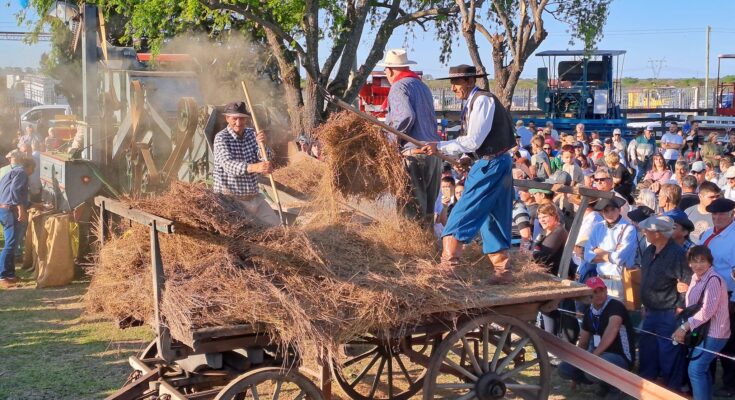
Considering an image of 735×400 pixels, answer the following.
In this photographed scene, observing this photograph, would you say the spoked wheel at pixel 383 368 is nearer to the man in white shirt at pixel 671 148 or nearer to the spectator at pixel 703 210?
the spectator at pixel 703 210

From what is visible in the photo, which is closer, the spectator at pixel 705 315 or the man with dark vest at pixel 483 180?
the man with dark vest at pixel 483 180

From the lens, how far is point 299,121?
1644 cm

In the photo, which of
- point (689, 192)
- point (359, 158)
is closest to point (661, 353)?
point (359, 158)

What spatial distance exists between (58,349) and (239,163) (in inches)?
126

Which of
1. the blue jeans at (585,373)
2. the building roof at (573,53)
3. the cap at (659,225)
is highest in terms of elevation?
the building roof at (573,53)

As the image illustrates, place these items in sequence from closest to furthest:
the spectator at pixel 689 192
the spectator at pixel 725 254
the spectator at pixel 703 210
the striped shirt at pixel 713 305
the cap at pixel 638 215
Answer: the striped shirt at pixel 713 305 < the spectator at pixel 725 254 < the spectator at pixel 703 210 < the cap at pixel 638 215 < the spectator at pixel 689 192

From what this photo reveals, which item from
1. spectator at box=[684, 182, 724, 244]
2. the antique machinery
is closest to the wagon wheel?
spectator at box=[684, 182, 724, 244]

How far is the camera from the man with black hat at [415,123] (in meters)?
6.37

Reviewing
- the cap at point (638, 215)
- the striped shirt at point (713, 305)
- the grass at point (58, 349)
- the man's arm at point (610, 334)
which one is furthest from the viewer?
the cap at point (638, 215)

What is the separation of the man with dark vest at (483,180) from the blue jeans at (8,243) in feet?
25.8

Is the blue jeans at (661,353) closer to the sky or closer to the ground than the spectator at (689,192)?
closer to the ground

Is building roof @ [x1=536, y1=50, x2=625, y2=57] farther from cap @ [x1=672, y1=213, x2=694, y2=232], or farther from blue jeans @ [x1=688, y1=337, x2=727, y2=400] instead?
blue jeans @ [x1=688, y1=337, x2=727, y2=400]

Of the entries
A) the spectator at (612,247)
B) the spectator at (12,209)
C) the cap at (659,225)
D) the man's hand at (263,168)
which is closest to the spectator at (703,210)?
the spectator at (612,247)

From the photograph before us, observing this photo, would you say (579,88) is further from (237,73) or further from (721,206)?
(721,206)
